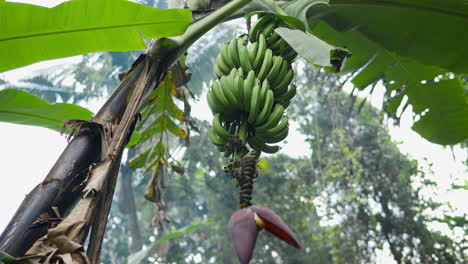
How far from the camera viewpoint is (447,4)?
1.53 meters

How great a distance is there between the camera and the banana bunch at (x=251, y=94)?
98 centimetres

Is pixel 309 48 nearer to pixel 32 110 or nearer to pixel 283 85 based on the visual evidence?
pixel 283 85

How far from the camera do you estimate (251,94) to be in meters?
0.98

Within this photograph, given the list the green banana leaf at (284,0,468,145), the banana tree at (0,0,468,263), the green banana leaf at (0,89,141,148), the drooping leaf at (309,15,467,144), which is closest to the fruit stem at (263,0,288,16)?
the banana tree at (0,0,468,263)

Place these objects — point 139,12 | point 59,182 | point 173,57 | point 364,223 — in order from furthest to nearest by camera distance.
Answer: point 364,223, point 173,57, point 139,12, point 59,182

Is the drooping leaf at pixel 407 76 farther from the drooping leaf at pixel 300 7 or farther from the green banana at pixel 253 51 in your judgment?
the green banana at pixel 253 51

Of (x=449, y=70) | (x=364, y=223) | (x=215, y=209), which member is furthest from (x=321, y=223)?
(x=449, y=70)

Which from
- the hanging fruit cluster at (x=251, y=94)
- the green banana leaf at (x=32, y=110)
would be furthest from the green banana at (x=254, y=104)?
the green banana leaf at (x=32, y=110)

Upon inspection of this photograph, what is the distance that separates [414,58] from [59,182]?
1.56 metres

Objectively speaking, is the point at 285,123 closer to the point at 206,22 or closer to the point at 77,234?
the point at 206,22

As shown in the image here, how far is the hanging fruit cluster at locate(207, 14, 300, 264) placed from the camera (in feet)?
3.15

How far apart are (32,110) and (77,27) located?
34 centimetres

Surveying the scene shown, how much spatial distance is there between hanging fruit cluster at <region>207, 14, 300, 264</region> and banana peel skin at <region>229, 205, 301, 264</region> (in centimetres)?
15

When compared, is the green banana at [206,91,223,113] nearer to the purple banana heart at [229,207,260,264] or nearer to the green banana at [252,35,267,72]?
the green banana at [252,35,267,72]
